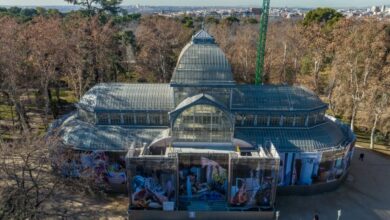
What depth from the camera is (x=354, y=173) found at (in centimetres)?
4031

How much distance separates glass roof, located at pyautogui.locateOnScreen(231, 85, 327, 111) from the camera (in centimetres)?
3612

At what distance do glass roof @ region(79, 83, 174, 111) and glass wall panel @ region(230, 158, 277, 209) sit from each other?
10519 mm

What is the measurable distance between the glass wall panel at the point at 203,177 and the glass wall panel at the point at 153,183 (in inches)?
52.2

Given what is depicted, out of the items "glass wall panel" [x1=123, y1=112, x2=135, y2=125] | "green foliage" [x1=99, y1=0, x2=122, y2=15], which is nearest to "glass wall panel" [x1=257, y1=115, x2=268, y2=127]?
"glass wall panel" [x1=123, y1=112, x2=135, y2=125]

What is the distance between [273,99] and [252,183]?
10614mm

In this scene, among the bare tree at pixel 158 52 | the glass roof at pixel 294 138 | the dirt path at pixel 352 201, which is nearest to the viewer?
the dirt path at pixel 352 201

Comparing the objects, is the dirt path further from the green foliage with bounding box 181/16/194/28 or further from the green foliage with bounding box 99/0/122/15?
the green foliage with bounding box 181/16/194/28

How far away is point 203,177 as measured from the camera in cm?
3198

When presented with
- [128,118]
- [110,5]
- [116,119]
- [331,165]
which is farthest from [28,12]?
[331,165]

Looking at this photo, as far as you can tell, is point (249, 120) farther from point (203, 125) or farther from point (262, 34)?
point (262, 34)

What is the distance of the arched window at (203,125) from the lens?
3234cm

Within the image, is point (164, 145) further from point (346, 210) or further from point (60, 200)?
point (346, 210)

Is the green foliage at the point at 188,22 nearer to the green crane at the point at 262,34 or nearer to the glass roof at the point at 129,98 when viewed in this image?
the green crane at the point at 262,34

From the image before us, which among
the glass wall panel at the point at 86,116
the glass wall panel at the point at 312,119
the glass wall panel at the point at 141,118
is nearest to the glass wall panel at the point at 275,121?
the glass wall panel at the point at 312,119
